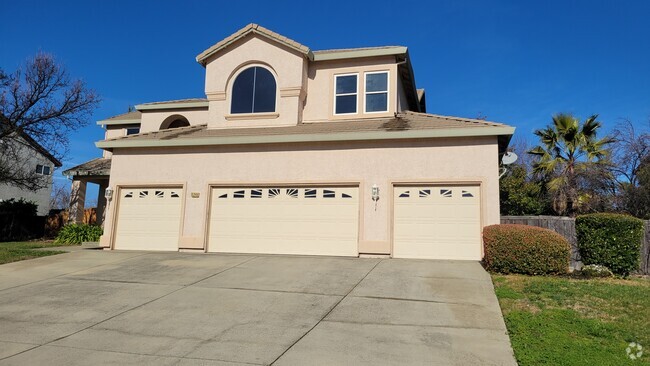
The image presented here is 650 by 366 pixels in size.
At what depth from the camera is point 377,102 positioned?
1441 centimetres

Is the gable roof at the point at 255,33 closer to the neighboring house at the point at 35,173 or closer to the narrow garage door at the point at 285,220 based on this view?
the narrow garage door at the point at 285,220

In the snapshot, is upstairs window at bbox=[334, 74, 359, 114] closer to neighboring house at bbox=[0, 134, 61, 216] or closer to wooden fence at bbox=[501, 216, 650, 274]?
wooden fence at bbox=[501, 216, 650, 274]

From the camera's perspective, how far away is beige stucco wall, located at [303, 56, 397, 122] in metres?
14.3

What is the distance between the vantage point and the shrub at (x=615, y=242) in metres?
9.74

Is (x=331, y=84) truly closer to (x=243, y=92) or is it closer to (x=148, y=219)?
(x=243, y=92)

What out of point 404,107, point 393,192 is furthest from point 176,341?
point 404,107

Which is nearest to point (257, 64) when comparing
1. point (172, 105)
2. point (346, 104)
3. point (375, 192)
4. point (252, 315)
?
point (346, 104)

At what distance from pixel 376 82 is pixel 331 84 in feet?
5.15

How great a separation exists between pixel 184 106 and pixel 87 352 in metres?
14.3

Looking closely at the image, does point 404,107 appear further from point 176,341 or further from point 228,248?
point 176,341

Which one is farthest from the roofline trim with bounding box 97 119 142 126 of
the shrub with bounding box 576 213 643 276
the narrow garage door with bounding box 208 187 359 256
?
the shrub with bounding box 576 213 643 276

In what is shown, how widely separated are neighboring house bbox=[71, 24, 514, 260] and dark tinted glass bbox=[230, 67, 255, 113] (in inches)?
1.5

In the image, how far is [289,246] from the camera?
12711 millimetres

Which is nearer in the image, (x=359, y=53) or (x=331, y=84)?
(x=359, y=53)
